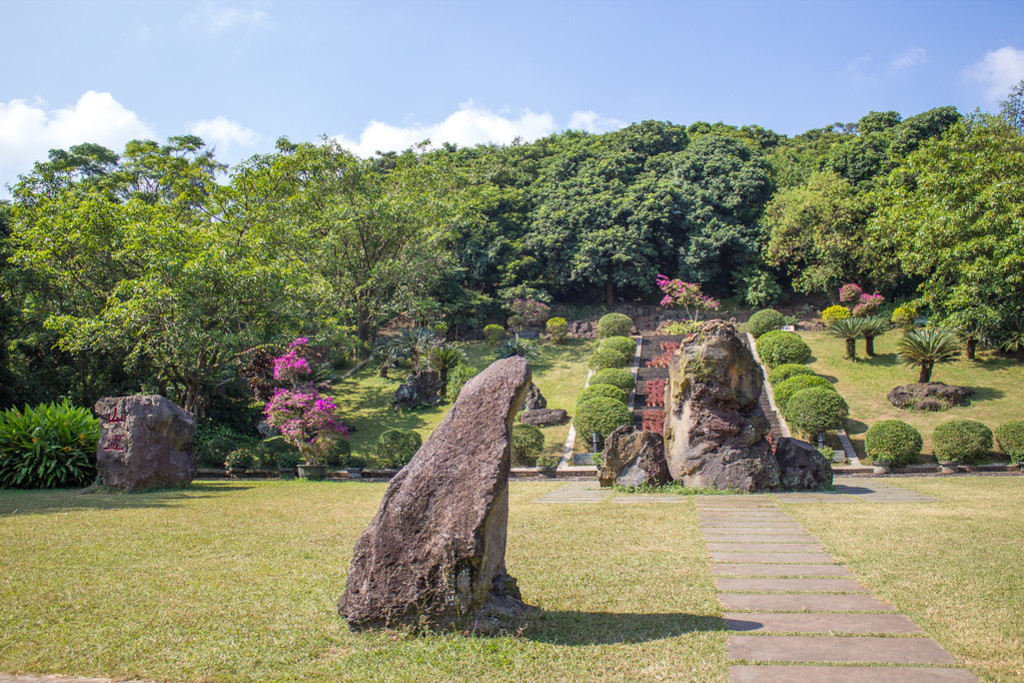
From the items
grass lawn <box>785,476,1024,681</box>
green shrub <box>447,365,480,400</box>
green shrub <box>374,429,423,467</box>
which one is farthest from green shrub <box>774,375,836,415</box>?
green shrub <box>374,429,423,467</box>

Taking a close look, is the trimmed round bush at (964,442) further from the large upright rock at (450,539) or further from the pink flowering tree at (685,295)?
the pink flowering tree at (685,295)

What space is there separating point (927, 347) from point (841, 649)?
16.9 meters

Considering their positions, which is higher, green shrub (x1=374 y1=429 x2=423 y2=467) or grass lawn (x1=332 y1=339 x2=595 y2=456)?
grass lawn (x1=332 y1=339 x2=595 y2=456)

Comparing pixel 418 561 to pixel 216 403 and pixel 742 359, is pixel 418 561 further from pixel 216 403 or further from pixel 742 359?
pixel 216 403

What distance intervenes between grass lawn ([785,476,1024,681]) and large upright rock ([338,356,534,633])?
Result: 2595 millimetres

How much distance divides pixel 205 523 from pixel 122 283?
380 inches

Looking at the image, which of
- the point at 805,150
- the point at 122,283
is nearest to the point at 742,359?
the point at 122,283

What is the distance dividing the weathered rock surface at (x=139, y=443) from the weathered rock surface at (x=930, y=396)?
17212mm

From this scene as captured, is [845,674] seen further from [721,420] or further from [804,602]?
[721,420]

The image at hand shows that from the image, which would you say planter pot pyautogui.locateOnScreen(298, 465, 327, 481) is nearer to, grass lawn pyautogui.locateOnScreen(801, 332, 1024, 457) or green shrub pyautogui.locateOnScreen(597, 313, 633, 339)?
grass lawn pyautogui.locateOnScreen(801, 332, 1024, 457)

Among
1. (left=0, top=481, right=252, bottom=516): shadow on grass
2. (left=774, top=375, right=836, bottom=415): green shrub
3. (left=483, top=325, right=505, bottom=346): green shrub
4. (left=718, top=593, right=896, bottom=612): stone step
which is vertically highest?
(left=483, top=325, right=505, bottom=346): green shrub

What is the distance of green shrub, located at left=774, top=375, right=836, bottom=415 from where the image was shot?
16797 mm

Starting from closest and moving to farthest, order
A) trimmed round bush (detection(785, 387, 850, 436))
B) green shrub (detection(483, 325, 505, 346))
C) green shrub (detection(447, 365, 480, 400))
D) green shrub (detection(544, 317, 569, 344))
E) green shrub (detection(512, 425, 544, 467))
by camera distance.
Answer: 1. green shrub (detection(512, 425, 544, 467))
2. trimmed round bush (detection(785, 387, 850, 436))
3. green shrub (detection(447, 365, 480, 400))
4. green shrub (detection(544, 317, 569, 344))
5. green shrub (detection(483, 325, 505, 346))

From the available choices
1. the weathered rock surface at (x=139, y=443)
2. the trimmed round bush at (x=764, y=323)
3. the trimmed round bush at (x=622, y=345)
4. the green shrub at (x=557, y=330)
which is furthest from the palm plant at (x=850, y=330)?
the weathered rock surface at (x=139, y=443)
